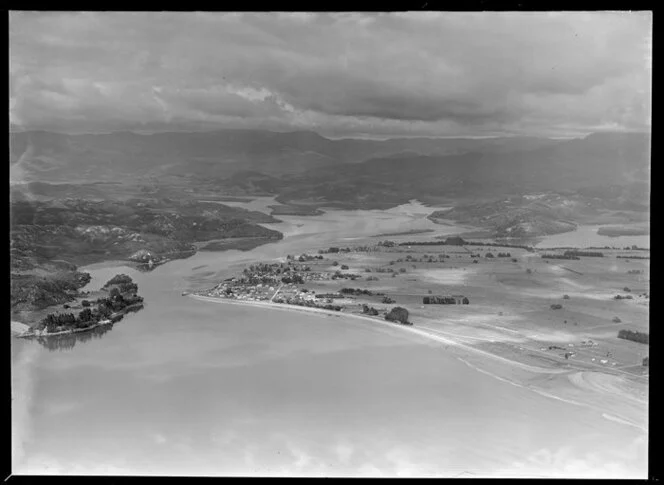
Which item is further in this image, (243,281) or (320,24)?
(243,281)

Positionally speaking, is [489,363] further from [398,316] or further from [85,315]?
[85,315]

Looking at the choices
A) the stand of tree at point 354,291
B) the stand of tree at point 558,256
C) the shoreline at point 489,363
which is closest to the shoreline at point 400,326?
the shoreline at point 489,363

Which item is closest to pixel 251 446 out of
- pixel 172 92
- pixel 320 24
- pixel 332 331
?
pixel 332 331

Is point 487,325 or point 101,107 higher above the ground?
point 101,107

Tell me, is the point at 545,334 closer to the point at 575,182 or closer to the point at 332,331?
the point at 575,182

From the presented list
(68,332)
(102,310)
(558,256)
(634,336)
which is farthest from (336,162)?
(634,336)

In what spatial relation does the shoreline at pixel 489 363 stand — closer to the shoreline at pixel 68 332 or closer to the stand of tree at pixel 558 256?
the shoreline at pixel 68 332
